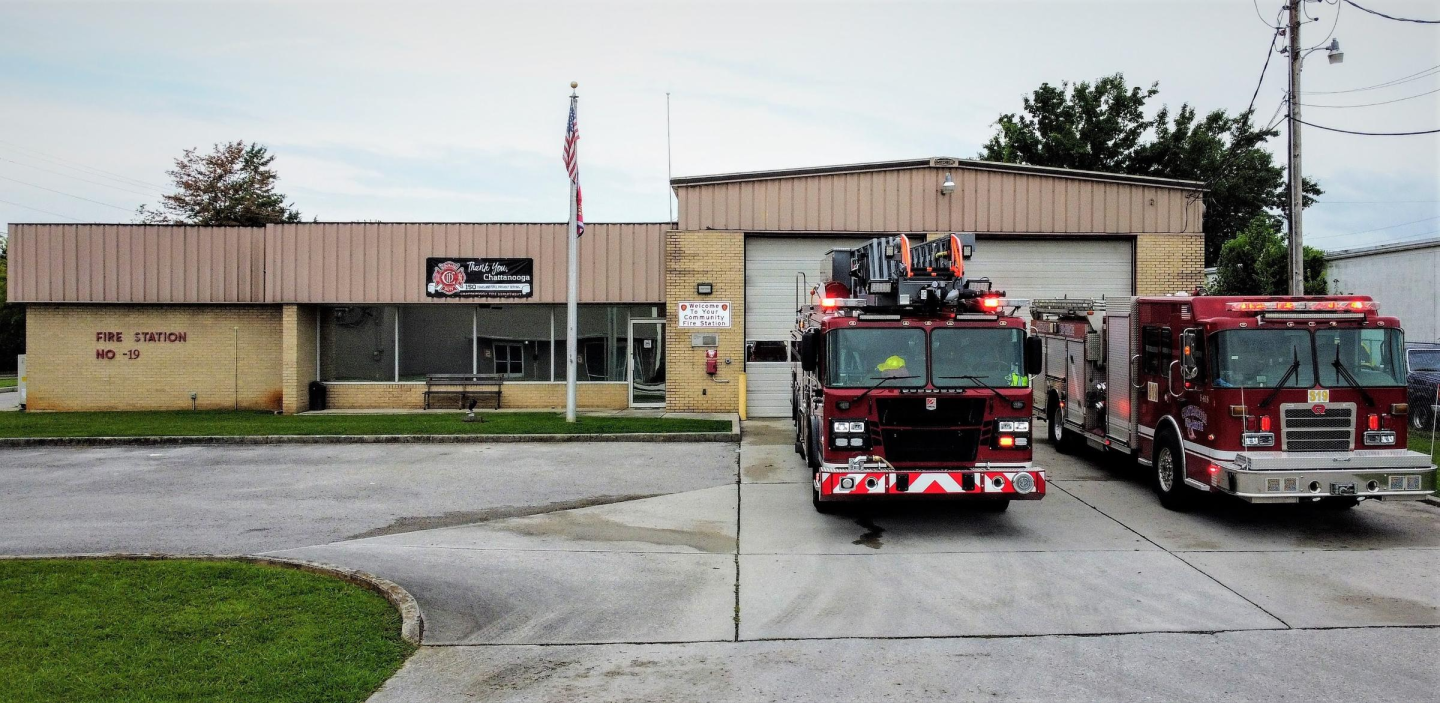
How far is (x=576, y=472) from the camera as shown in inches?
577

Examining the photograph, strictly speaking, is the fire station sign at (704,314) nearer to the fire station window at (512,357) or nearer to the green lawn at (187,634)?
the fire station window at (512,357)

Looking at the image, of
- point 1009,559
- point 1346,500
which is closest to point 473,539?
point 1009,559

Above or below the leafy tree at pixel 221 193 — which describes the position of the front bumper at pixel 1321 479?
below

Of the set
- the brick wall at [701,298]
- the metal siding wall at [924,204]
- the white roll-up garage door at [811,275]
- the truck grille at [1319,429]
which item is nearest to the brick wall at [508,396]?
the brick wall at [701,298]

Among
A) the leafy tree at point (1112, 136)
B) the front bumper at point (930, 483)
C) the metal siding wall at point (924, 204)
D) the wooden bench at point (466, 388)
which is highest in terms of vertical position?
the leafy tree at point (1112, 136)

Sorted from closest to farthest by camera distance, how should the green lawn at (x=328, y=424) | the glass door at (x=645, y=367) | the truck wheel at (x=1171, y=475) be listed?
the truck wheel at (x=1171, y=475)
the green lawn at (x=328, y=424)
the glass door at (x=645, y=367)

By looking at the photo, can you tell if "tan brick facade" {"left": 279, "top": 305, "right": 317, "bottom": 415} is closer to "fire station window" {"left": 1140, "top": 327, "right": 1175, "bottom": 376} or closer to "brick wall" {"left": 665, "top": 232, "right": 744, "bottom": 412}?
"brick wall" {"left": 665, "top": 232, "right": 744, "bottom": 412}

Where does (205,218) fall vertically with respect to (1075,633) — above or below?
above

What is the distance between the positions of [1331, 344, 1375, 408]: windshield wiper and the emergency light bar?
43 cm

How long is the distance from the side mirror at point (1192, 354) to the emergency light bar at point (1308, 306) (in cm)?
49

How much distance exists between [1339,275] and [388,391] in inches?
1236

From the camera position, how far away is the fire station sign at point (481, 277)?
23359 millimetres

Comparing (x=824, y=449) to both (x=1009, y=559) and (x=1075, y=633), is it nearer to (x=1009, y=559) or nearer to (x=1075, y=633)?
(x=1009, y=559)

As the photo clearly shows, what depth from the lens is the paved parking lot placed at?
6.15 meters
